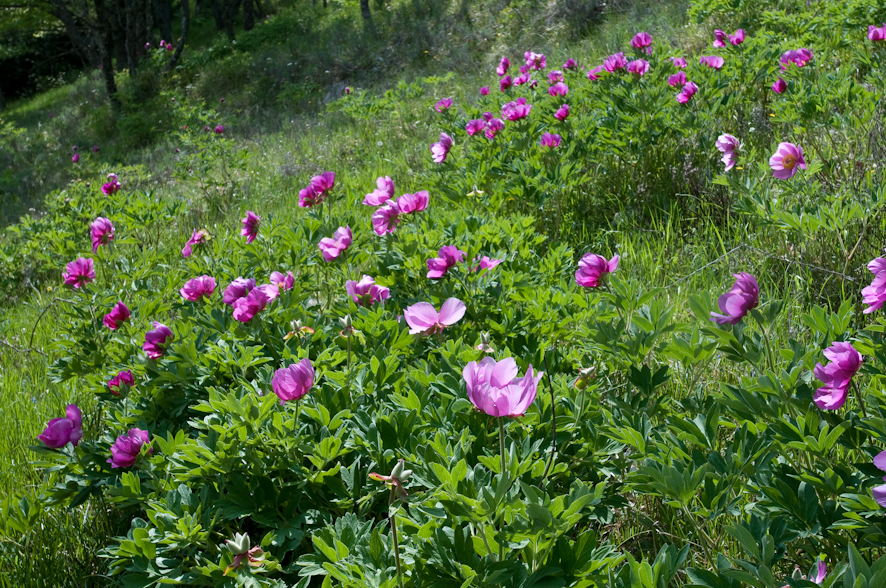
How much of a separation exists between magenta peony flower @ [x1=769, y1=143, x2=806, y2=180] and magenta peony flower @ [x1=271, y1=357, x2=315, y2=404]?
5.35ft

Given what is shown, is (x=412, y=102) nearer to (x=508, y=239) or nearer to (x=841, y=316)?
(x=508, y=239)

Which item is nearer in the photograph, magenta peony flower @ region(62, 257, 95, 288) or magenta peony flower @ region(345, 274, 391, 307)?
magenta peony flower @ region(345, 274, 391, 307)

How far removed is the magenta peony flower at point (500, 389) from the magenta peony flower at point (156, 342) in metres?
1.21

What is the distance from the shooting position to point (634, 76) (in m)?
3.31

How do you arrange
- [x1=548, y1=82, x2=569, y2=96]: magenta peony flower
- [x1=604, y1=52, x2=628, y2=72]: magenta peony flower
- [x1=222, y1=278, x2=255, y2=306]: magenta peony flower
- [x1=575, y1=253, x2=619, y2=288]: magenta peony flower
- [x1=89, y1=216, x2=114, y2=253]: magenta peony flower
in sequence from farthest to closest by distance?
[x1=548, y1=82, x2=569, y2=96]: magenta peony flower, [x1=604, y1=52, x2=628, y2=72]: magenta peony flower, [x1=89, y1=216, x2=114, y2=253]: magenta peony flower, [x1=222, y1=278, x2=255, y2=306]: magenta peony flower, [x1=575, y1=253, x2=619, y2=288]: magenta peony flower

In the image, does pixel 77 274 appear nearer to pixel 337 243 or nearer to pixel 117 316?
pixel 117 316

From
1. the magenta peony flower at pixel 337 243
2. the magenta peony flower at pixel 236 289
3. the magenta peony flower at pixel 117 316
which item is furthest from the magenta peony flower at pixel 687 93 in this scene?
the magenta peony flower at pixel 117 316

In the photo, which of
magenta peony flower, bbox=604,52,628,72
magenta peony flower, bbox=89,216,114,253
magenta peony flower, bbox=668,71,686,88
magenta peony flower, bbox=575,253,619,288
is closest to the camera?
magenta peony flower, bbox=575,253,619,288

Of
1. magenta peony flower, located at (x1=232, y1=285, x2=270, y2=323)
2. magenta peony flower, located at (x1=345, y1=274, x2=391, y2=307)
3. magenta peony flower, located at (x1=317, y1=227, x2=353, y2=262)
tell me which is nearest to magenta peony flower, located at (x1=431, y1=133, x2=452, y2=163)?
magenta peony flower, located at (x1=317, y1=227, x2=353, y2=262)

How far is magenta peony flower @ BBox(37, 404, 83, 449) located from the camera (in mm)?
1693

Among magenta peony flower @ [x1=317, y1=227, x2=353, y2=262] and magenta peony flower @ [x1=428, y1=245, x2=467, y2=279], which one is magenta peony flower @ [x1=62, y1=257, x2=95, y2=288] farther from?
magenta peony flower @ [x1=428, y1=245, x2=467, y2=279]

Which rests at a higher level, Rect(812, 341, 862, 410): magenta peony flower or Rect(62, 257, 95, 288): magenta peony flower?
Rect(812, 341, 862, 410): magenta peony flower

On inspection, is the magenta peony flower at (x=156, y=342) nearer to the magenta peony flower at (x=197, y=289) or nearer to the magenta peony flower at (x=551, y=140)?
the magenta peony flower at (x=197, y=289)

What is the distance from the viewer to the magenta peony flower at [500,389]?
3.37 ft
